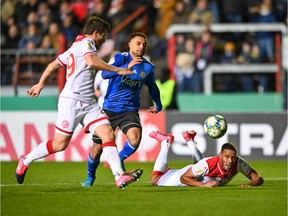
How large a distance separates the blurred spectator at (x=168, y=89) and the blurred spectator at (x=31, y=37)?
4466mm

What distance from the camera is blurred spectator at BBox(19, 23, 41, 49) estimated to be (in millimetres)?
23656

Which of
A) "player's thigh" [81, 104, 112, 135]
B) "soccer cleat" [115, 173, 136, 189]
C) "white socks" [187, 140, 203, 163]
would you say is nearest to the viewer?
"soccer cleat" [115, 173, 136, 189]

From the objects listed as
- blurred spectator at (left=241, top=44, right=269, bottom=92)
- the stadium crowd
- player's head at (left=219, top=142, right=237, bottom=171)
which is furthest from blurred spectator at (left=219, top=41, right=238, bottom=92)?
player's head at (left=219, top=142, right=237, bottom=171)

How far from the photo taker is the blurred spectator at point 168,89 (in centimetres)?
2038

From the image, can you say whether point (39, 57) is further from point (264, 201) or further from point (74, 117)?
point (264, 201)

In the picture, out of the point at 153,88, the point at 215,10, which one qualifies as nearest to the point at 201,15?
the point at 215,10

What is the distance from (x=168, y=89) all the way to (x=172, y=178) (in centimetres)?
771

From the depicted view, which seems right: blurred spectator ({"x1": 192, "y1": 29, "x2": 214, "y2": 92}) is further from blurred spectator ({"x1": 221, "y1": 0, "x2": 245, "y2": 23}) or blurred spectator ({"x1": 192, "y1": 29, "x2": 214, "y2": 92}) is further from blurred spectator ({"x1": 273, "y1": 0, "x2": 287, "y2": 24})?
blurred spectator ({"x1": 273, "y1": 0, "x2": 287, "y2": 24})

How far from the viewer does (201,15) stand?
75.0 ft

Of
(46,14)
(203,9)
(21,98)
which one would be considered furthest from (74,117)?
(46,14)

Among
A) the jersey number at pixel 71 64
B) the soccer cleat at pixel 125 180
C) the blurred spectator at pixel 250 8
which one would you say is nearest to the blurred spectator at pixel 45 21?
the blurred spectator at pixel 250 8

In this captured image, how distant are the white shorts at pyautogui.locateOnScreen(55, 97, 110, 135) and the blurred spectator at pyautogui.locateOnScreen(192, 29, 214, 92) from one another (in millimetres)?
10398

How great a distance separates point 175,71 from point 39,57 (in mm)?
3338

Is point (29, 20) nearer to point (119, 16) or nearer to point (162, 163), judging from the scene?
point (119, 16)
